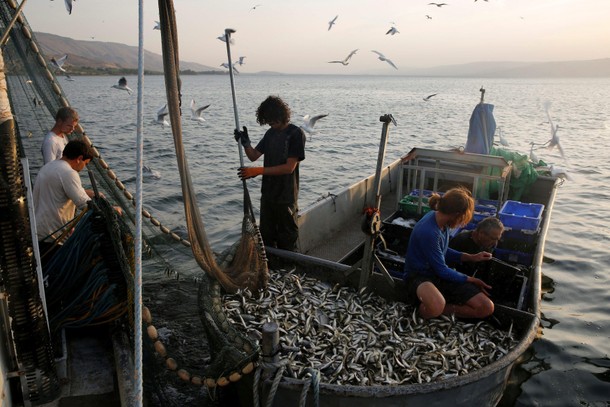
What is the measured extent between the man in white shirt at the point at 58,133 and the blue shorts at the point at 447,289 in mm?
4853

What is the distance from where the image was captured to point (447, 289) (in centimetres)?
581

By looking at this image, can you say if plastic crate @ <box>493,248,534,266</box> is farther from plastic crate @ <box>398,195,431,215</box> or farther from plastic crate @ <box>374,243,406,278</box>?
plastic crate @ <box>374,243,406,278</box>

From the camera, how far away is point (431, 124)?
40.6 m

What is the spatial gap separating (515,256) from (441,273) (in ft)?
10.7

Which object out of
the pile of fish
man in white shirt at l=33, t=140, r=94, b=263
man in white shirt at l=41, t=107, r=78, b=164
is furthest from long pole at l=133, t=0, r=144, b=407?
man in white shirt at l=41, t=107, r=78, b=164

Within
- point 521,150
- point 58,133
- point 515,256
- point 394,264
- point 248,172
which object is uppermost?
point 58,133

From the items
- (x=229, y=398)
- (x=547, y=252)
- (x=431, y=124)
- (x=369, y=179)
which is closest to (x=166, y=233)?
(x=229, y=398)

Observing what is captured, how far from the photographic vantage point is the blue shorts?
223 inches

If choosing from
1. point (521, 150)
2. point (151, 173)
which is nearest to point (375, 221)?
point (151, 173)

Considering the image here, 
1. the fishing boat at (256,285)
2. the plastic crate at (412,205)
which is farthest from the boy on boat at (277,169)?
the plastic crate at (412,205)

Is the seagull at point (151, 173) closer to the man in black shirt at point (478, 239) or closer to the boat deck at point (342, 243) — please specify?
the boat deck at point (342, 243)

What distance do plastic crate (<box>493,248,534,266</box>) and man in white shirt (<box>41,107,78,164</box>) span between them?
7.08 m

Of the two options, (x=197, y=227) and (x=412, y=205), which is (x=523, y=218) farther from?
(x=197, y=227)

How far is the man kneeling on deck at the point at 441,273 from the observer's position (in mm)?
5406
